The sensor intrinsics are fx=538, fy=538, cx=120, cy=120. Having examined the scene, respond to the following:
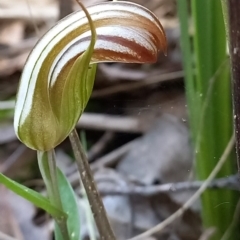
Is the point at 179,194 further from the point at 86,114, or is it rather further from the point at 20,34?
the point at 20,34

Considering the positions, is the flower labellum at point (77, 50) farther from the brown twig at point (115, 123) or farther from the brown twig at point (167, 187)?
the brown twig at point (115, 123)

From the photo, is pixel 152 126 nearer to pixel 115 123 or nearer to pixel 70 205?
pixel 115 123

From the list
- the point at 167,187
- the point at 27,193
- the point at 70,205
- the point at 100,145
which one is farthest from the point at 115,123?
the point at 27,193

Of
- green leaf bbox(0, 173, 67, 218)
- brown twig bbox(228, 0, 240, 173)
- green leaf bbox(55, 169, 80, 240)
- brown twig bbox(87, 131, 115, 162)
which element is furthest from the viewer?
brown twig bbox(87, 131, 115, 162)

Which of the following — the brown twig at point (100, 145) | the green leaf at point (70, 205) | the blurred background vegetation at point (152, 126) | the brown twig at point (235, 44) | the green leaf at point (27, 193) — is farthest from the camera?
the brown twig at point (100, 145)

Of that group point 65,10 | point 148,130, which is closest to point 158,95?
point 148,130

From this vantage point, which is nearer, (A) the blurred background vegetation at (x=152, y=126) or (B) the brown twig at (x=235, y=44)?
(B) the brown twig at (x=235, y=44)

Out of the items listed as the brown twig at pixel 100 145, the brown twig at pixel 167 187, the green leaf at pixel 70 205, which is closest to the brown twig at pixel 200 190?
the brown twig at pixel 167 187

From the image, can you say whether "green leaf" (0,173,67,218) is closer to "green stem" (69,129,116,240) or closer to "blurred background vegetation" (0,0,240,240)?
"green stem" (69,129,116,240)

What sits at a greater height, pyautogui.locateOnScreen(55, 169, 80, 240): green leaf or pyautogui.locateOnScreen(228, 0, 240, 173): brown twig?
pyautogui.locateOnScreen(228, 0, 240, 173): brown twig

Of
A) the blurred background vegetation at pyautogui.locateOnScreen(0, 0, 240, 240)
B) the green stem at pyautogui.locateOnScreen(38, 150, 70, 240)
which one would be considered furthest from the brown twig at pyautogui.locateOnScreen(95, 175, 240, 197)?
the green stem at pyautogui.locateOnScreen(38, 150, 70, 240)
